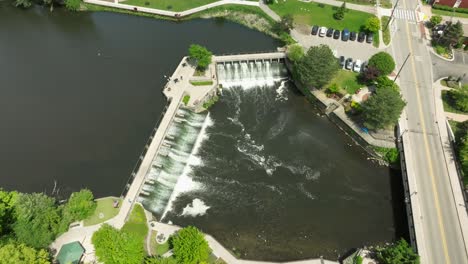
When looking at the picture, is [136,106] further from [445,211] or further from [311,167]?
[445,211]

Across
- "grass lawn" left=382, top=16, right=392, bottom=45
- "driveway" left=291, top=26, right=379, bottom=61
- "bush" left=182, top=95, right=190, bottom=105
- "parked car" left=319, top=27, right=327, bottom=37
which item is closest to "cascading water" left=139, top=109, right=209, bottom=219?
"bush" left=182, top=95, right=190, bottom=105

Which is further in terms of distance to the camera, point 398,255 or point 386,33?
point 386,33

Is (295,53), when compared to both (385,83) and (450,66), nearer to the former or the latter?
(385,83)

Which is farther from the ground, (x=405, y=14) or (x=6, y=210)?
(x=405, y=14)

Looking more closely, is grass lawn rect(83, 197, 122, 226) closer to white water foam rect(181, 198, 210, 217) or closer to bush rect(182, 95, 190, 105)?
white water foam rect(181, 198, 210, 217)

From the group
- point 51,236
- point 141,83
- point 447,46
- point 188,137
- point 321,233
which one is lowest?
point 321,233

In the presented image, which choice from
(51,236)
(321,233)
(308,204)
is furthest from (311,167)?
(51,236)

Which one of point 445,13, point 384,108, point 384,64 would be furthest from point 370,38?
point 384,108

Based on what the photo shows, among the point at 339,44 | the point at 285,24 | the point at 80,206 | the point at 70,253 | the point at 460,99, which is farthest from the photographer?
the point at 285,24

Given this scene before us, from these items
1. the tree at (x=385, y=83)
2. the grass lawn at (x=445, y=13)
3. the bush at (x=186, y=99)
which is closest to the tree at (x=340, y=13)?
the grass lawn at (x=445, y=13)
